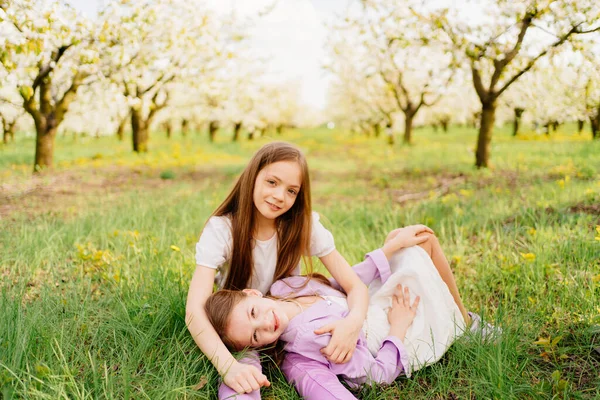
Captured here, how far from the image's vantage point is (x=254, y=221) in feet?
8.20

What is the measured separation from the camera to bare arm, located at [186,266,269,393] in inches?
74.3

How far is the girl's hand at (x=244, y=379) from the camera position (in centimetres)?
187

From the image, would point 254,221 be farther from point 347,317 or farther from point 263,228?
point 347,317

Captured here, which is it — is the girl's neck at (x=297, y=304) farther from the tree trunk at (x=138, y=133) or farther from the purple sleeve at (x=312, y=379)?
the tree trunk at (x=138, y=133)

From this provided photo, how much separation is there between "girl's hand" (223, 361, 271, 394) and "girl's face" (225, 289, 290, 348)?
197 millimetres

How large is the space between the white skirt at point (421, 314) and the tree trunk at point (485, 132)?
22.6 ft

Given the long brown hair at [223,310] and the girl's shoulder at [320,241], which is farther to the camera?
the girl's shoulder at [320,241]

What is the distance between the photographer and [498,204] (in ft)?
15.6

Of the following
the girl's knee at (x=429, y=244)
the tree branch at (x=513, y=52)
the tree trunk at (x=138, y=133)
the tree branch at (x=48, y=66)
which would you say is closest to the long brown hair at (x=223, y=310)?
the girl's knee at (x=429, y=244)

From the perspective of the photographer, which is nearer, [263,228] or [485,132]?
[263,228]

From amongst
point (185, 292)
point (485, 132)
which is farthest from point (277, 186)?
point (485, 132)

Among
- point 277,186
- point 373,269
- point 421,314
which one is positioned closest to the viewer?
point 277,186

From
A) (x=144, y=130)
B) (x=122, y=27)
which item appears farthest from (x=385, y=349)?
(x=144, y=130)

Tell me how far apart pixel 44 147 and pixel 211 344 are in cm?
845
